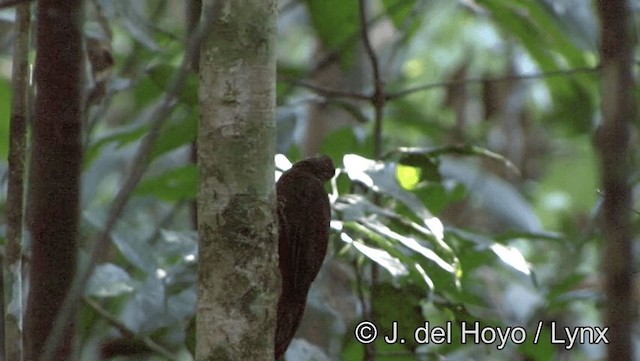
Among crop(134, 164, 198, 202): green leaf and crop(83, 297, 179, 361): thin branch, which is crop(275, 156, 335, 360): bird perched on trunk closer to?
crop(83, 297, 179, 361): thin branch

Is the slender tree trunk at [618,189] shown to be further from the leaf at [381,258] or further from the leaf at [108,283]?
the leaf at [108,283]

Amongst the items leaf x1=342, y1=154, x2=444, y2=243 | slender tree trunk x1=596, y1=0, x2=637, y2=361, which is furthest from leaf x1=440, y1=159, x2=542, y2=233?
slender tree trunk x1=596, y1=0, x2=637, y2=361

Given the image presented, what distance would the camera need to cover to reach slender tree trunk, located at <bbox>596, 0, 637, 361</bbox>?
50cm

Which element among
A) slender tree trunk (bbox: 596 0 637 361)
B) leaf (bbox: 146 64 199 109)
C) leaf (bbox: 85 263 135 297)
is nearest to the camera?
slender tree trunk (bbox: 596 0 637 361)

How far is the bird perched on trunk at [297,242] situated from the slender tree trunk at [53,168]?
0.29 metres

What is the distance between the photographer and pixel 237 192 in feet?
3.10

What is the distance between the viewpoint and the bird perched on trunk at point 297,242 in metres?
1.08

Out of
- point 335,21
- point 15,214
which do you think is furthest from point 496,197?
point 15,214

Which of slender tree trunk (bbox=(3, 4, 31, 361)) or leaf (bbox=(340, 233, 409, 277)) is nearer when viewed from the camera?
slender tree trunk (bbox=(3, 4, 31, 361))

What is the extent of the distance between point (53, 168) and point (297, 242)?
344mm

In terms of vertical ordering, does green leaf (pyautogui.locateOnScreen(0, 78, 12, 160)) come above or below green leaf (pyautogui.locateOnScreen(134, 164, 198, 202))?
above

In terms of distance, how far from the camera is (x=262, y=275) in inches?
37.4

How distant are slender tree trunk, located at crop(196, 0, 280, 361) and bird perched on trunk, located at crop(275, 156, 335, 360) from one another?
105mm

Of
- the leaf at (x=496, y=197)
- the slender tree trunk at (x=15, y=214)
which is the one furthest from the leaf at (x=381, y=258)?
the leaf at (x=496, y=197)
